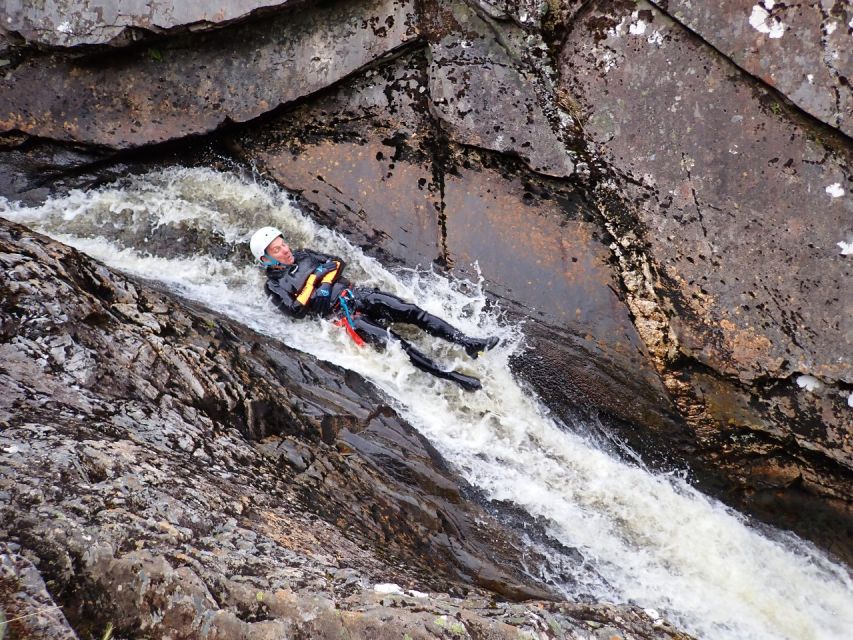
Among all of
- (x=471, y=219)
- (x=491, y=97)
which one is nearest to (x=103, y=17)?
(x=491, y=97)

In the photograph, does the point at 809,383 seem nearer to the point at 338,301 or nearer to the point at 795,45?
the point at 795,45

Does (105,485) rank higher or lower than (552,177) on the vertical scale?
lower

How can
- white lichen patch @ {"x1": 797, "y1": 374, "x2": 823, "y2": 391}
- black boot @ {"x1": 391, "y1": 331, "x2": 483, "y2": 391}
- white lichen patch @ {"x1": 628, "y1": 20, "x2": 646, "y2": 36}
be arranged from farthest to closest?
black boot @ {"x1": 391, "y1": 331, "x2": 483, "y2": 391} < white lichen patch @ {"x1": 628, "y1": 20, "x2": 646, "y2": 36} < white lichen patch @ {"x1": 797, "y1": 374, "x2": 823, "y2": 391}

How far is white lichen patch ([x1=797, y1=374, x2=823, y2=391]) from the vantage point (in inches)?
210

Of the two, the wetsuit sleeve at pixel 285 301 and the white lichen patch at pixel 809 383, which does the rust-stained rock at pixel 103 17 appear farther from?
the white lichen patch at pixel 809 383

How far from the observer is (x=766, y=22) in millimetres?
5086

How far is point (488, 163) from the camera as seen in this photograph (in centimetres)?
630

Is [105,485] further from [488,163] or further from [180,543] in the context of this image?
[488,163]

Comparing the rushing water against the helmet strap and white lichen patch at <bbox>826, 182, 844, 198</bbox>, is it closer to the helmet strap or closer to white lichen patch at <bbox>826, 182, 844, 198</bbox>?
the helmet strap

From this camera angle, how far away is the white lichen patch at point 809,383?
A: 17.5ft

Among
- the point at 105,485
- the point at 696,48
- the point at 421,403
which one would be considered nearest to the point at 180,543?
the point at 105,485

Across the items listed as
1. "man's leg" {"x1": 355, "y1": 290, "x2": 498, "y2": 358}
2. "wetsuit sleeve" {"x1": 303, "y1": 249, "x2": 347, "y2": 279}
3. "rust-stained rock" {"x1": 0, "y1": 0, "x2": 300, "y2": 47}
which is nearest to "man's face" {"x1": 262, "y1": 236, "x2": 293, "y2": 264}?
"wetsuit sleeve" {"x1": 303, "y1": 249, "x2": 347, "y2": 279}

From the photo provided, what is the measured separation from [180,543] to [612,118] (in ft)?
16.4

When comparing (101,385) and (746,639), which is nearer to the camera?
(101,385)
